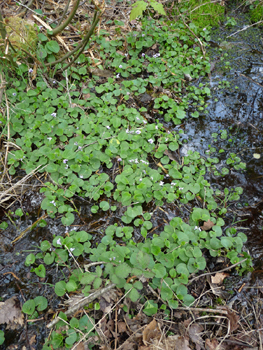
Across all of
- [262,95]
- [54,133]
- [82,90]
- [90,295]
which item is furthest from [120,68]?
[90,295]

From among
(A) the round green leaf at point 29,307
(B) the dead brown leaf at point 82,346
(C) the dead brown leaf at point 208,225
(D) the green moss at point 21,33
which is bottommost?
(A) the round green leaf at point 29,307

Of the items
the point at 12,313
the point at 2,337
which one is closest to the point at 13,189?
the point at 12,313

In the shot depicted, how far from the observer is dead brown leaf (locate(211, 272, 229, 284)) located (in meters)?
2.24

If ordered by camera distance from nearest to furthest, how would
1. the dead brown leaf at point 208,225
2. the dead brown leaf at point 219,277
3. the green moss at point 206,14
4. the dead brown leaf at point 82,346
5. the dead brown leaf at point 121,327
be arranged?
the dead brown leaf at point 82,346 → the dead brown leaf at point 121,327 → the dead brown leaf at point 219,277 → the dead brown leaf at point 208,225 → the green moss at point 206,14

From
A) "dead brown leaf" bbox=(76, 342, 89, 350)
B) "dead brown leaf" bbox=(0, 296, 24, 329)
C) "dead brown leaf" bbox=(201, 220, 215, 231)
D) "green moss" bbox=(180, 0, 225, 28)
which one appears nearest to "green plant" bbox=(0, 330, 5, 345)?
"dead brown leaf" bbox=(0, 296, 24, 329)

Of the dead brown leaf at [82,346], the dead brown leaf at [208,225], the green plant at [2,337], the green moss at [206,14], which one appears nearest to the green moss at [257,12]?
the green moss at [206,14]

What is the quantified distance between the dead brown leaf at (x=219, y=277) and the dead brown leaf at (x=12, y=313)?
183cm

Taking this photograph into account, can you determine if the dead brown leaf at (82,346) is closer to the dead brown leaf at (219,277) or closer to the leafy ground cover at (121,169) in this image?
the leafy ground cover at (121,169)

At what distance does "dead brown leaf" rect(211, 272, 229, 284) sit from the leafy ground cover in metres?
0.17

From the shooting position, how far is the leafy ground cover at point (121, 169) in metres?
2.09

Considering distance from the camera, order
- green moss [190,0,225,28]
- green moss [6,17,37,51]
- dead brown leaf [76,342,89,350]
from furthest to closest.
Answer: green moss [190,0,225,28]
green moss [6,17,37,51]
dead brown leaf [76,342,89,350]

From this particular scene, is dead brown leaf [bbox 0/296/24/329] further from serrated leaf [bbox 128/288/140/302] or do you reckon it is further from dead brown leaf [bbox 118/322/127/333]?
serrated leaf [bbox 128/288/140/302]

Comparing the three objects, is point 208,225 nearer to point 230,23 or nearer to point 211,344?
point 211,344

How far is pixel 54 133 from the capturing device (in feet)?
9.86
